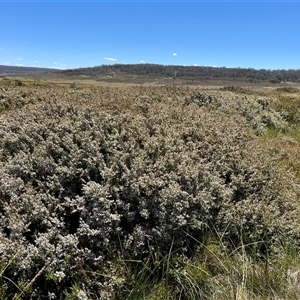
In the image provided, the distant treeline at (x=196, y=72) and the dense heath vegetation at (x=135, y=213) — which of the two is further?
the distant treeline at (x=196, y=72)

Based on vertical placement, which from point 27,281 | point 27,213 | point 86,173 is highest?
point 86,173

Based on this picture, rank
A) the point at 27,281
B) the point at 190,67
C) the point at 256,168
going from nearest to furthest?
the point at 27,281, the point at 256,168, the point at 190,67

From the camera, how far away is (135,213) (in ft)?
11.0

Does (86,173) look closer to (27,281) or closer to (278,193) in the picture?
(27,281)

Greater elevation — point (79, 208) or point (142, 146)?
point (142, 146)

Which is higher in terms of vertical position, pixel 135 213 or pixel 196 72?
pixel 135 213

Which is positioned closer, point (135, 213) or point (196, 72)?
point (135, 213)

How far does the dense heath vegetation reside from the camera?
281 cm

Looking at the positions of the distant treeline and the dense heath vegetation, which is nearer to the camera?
the dense heath vegetation

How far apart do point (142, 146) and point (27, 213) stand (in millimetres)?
1663

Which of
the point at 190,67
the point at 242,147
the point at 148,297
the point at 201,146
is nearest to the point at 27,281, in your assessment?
the point at 148,297

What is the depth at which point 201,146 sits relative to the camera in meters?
4.57

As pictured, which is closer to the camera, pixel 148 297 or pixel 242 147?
pixel 148 297

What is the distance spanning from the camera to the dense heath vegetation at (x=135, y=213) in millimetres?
2814
